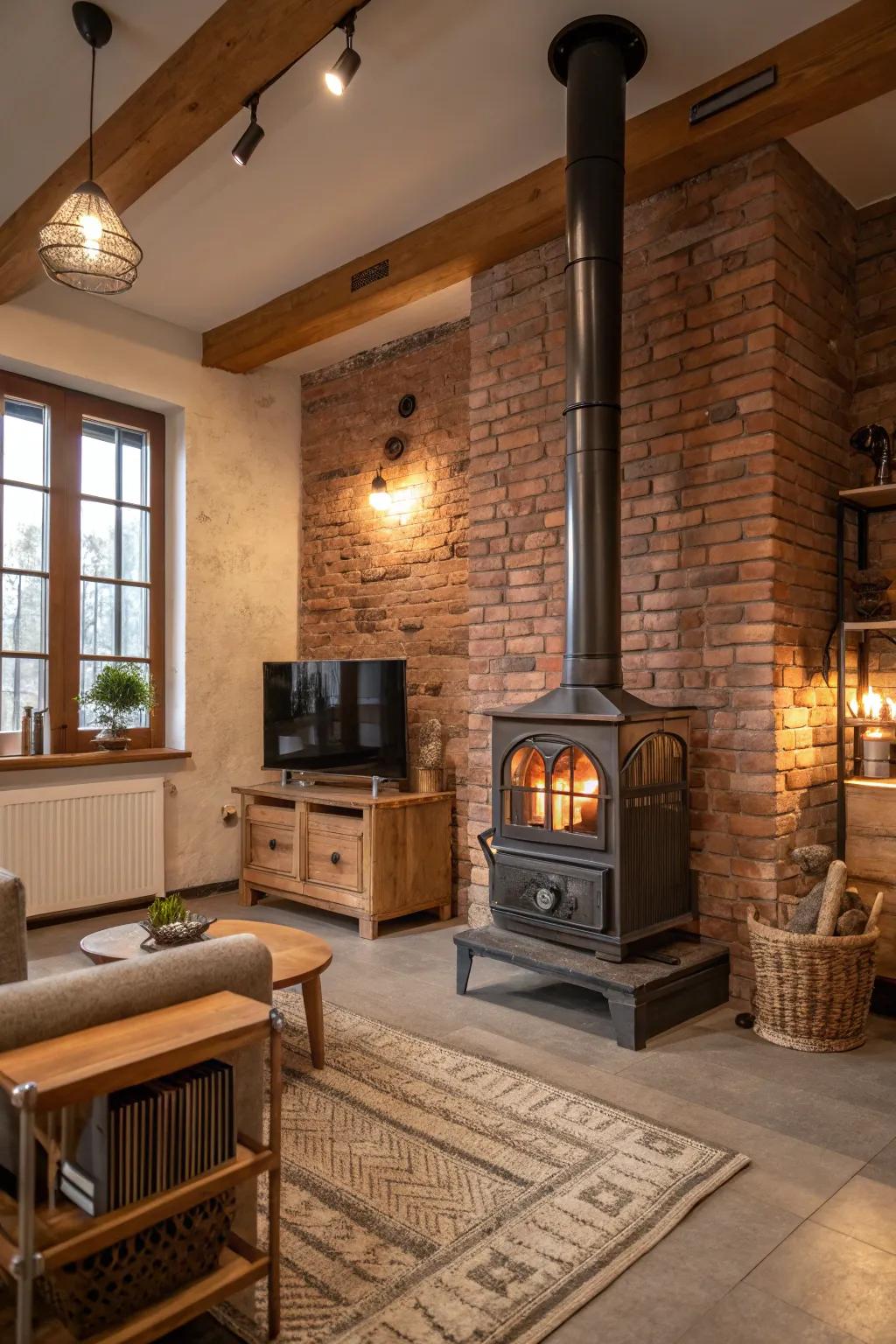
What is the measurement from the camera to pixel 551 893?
3025 mm

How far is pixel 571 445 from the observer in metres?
3.06

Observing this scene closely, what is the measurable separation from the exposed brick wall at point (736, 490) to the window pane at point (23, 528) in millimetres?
2630

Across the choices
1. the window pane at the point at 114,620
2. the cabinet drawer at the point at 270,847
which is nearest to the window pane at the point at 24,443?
the window pane at the point at 114,620

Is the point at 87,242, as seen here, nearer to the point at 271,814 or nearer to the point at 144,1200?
the point at 144,1200

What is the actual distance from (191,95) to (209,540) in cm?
254

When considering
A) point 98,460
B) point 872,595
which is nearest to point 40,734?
point 98,460

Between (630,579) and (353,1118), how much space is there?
6.94 ft

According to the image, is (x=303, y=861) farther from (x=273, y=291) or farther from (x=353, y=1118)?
(x=273, y=291)

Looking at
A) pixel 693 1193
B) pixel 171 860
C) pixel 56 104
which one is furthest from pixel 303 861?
pixel 56 104

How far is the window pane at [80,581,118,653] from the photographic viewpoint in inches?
186

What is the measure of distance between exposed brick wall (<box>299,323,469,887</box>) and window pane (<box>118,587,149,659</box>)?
941 millimetres

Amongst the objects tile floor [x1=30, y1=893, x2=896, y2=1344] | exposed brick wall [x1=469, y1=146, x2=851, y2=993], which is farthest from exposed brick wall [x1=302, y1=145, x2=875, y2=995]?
tile floor [x1=30, y1=893, x2=896, y2=1344]

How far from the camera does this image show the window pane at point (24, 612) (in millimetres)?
4430

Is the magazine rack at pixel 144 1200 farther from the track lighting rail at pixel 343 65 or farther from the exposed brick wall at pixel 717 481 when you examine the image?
the track lighting rail at pixel 343 65
